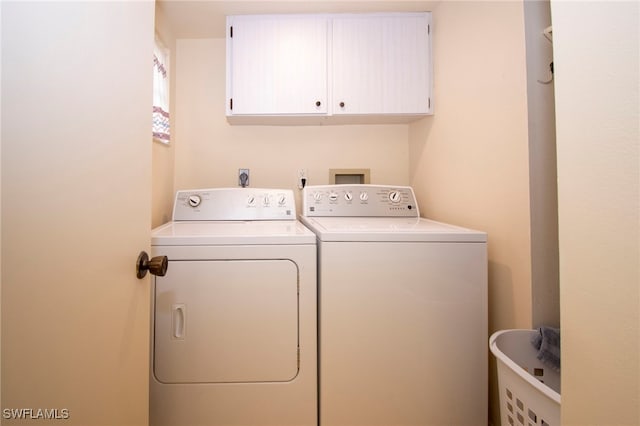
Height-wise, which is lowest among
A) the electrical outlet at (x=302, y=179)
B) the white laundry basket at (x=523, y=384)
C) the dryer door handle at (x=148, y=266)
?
the white laundry basket at (x=523, y=384)

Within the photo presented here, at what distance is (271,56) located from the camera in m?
1.71

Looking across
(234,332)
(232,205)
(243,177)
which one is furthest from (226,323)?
(243,177)

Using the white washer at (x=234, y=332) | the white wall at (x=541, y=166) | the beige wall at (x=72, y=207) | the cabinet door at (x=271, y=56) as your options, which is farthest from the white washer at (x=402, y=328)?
the cabinet door at (x=271, y=56)

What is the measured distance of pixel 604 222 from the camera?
410mm

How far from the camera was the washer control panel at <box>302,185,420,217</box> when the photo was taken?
1.78 m

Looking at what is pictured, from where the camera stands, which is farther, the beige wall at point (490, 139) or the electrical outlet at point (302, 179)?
the electrical outlet at point (302, 179)

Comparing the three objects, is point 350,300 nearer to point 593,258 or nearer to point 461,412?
point 461,412

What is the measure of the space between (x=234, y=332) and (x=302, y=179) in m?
1.25

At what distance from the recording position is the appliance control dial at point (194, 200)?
1.73 metres

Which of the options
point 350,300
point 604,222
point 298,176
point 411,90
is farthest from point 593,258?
point 298,176

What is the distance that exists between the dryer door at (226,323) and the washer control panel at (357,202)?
78 centimetres

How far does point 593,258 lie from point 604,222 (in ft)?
0.20

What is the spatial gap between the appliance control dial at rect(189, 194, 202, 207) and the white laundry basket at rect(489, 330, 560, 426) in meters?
1.66

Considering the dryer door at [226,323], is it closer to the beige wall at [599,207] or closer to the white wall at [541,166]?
the beige wall at [599,207]
